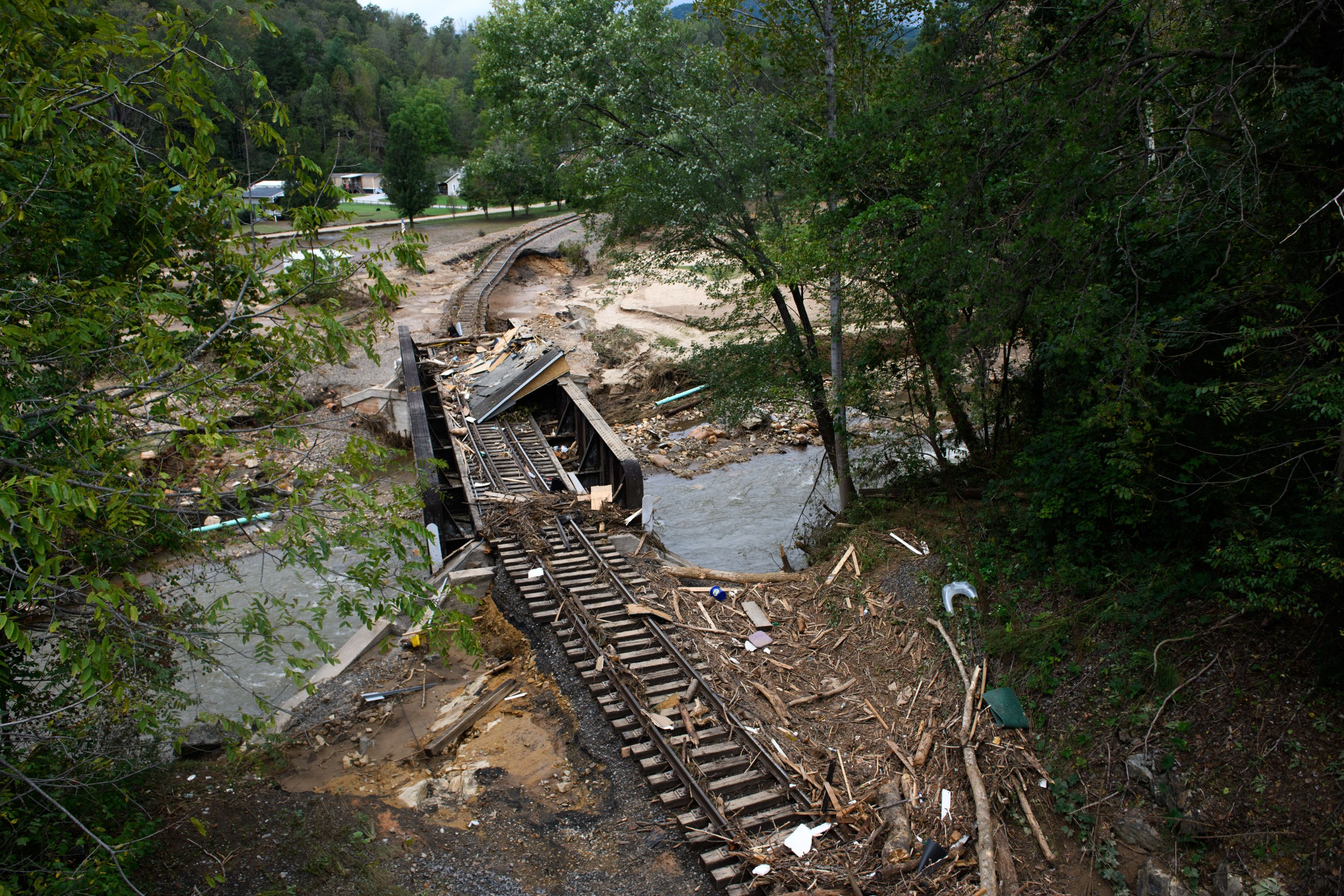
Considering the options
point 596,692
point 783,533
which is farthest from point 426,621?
point 783,533

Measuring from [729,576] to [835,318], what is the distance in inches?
163

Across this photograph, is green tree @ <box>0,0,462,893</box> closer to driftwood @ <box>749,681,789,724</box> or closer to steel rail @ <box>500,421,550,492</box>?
driftwood @ <box>749,681,789,724</box>

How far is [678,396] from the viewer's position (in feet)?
76.4

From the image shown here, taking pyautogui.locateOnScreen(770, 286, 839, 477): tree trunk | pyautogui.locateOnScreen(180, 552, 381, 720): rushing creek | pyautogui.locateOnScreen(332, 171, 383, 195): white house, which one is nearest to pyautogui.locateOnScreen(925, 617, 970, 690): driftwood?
pyautogui.locateOnScreen(770, 286, 839, 477): tree trunk

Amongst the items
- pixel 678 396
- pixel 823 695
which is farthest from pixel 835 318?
pixel 678 396

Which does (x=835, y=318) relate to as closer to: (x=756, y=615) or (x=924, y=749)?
(x=756, y=615)

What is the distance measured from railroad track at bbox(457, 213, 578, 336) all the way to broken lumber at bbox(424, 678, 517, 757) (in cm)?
1311

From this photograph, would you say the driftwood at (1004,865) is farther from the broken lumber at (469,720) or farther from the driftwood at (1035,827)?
the broken lumber at (469,720)

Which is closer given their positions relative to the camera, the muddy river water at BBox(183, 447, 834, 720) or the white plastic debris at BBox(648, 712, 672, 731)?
the white plastic debris at BBox(648, 712, 672, 731)

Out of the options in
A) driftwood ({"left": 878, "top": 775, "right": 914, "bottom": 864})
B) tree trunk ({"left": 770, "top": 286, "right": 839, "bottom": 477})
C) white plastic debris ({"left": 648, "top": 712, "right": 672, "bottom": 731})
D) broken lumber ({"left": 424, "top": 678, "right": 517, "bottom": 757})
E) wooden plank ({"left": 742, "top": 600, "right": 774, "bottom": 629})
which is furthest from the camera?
tree trunk ({"left": 770, "top": 286, "right": 839, "bottom": 477})

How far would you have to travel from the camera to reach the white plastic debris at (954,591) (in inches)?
360

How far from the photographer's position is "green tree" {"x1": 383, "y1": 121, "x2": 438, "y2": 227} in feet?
134

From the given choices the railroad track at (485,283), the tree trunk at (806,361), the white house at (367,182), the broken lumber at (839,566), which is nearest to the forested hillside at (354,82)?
the white house at (367,182)

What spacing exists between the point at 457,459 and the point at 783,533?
21.4 feet
